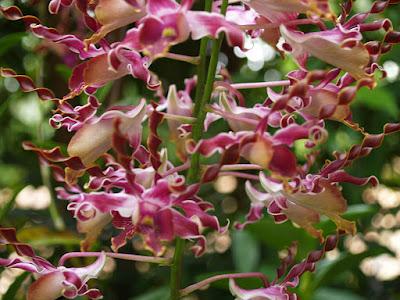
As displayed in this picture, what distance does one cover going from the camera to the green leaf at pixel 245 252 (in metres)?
1.18

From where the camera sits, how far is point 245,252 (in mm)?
1205

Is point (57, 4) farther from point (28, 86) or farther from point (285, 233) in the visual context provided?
point (285, 233)

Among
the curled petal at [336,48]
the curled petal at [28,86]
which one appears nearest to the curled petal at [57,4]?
the curled petal at [28,86]

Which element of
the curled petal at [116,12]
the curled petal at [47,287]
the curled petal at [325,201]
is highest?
the curled petal at [116,12]

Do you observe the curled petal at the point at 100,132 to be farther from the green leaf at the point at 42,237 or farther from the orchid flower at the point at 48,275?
the green leaf at the point at 42,237

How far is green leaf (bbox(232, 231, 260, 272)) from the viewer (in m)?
1.18

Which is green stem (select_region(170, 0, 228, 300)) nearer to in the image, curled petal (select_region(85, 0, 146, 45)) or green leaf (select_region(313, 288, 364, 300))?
curled petal (select_region(85, 0, 146, 45))

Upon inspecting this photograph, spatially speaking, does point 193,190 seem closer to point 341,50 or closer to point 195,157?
point 195,157

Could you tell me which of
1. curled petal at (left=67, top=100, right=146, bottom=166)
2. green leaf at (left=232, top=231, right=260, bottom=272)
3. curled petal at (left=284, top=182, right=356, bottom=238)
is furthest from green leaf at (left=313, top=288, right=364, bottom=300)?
curled petal at (left=67, top=100, right=146, bottom=166)

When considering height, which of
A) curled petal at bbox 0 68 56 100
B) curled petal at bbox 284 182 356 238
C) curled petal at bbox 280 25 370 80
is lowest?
curled petal at bbox 284 182 356 238

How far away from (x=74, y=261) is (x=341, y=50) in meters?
0.65

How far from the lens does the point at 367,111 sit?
5.25 feet

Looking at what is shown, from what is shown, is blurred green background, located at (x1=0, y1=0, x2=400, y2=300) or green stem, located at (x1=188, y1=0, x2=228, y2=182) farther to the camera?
blurred green background, located at (x1=0, y1=0, x2=400, y2=300)

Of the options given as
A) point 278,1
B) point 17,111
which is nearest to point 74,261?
point 278,1
